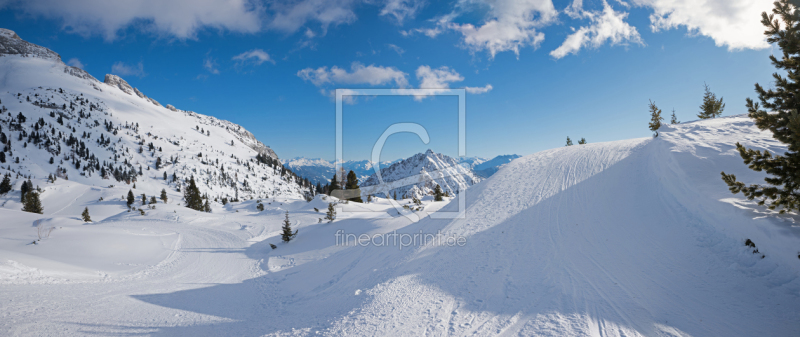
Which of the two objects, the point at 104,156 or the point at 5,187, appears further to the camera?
the point at 104,156

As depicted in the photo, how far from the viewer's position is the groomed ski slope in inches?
227

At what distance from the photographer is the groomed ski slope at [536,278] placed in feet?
18.9

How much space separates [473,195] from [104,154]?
210m

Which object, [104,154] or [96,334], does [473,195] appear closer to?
[96,334]

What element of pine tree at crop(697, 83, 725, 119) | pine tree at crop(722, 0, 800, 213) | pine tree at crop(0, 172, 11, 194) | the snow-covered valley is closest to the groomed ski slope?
the snow-covered valley

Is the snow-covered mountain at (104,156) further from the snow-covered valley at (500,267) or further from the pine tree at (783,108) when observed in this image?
the pine tree at (783,108)

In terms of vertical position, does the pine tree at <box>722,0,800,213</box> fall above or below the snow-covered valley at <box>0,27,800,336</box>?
above

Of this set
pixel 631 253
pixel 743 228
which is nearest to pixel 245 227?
pixel 631 253

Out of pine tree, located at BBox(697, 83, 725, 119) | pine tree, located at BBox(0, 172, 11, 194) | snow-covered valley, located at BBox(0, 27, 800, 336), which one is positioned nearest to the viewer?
snow-covered valley, located at BBox(0, 27, 800, 336)

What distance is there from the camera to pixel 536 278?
7.62 meters

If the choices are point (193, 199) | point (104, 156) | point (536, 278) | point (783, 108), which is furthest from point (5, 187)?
point (783, 108)

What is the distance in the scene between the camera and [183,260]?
16.7 meters

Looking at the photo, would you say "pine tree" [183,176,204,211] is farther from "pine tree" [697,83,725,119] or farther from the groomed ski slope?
"pine tree" [697,83,725,119]

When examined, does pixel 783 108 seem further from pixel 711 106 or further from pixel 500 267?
pixel 711 106
